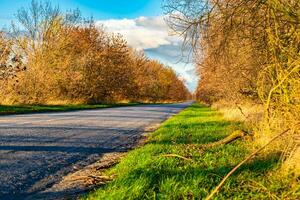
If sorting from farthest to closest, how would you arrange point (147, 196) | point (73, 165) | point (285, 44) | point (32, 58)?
point (32, 58)
point (73, 165)
point (285, 44)
point (147, 196)

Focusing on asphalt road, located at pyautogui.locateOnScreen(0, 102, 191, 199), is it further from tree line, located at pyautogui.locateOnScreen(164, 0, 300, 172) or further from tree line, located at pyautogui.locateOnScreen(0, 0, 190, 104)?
tree line, located at pyautogui.locateOnScreen(0, 0, 190, 104)

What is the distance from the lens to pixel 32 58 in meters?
41.7

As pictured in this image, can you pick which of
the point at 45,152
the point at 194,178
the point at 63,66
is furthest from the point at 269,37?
the point at 63,66

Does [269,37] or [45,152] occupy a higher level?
[269,37]

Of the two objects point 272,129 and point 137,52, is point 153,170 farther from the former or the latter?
point 137,52

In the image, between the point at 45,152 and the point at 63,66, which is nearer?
the point at 45,152

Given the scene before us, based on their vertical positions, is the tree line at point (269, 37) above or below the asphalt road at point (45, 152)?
above

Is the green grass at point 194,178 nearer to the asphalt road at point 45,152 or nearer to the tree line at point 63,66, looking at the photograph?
the asphalt road at point 45,152

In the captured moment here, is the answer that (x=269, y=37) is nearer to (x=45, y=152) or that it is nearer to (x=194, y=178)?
(x=194, y=178)

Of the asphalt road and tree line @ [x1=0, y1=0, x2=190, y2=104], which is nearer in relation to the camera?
the asphalt road

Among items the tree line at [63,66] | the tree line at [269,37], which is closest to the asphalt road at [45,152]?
the tree line at [269,37]

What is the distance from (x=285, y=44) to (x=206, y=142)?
4443mm

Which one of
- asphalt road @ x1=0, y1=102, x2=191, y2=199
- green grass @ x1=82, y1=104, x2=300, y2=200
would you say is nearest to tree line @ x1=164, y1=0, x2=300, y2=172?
green grass @ x1=82, y1=104, x2=300, y2=200

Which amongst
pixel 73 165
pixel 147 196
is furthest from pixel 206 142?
pixel 147 196
